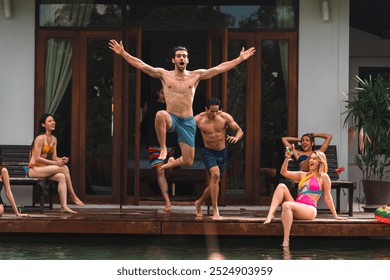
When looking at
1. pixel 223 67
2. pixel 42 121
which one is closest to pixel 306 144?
pixel 223 67

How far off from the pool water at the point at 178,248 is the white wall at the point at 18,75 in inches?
83.5

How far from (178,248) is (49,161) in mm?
2336

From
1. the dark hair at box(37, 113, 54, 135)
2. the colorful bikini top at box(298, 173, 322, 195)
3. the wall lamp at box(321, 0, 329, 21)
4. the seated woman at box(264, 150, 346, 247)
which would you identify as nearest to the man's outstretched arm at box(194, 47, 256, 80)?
the seated woman at box(264, 150, 346, 247)

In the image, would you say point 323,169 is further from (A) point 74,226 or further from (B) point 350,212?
(A) point 74,226

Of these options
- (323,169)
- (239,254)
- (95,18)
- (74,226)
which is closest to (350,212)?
(323,169)

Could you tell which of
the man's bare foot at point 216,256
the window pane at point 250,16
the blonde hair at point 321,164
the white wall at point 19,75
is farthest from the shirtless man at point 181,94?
the white wall at point 19,75

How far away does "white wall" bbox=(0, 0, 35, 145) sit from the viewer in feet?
49.5

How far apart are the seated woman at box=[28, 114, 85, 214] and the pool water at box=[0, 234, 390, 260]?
30.1 inches

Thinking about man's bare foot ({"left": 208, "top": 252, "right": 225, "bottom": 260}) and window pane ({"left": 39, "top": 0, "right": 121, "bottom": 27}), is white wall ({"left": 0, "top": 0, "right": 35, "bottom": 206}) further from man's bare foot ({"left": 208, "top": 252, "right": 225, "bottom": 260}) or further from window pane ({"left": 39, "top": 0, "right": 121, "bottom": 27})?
man's bare foot ({"left": 208, "top": 252, "right": 225, "bottom": 260})

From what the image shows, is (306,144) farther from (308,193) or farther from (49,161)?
(49,161)

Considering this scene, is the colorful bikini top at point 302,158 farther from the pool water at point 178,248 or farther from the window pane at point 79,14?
the window pane at point 79,14

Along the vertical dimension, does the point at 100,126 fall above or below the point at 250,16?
below

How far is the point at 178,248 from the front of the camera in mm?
12547
